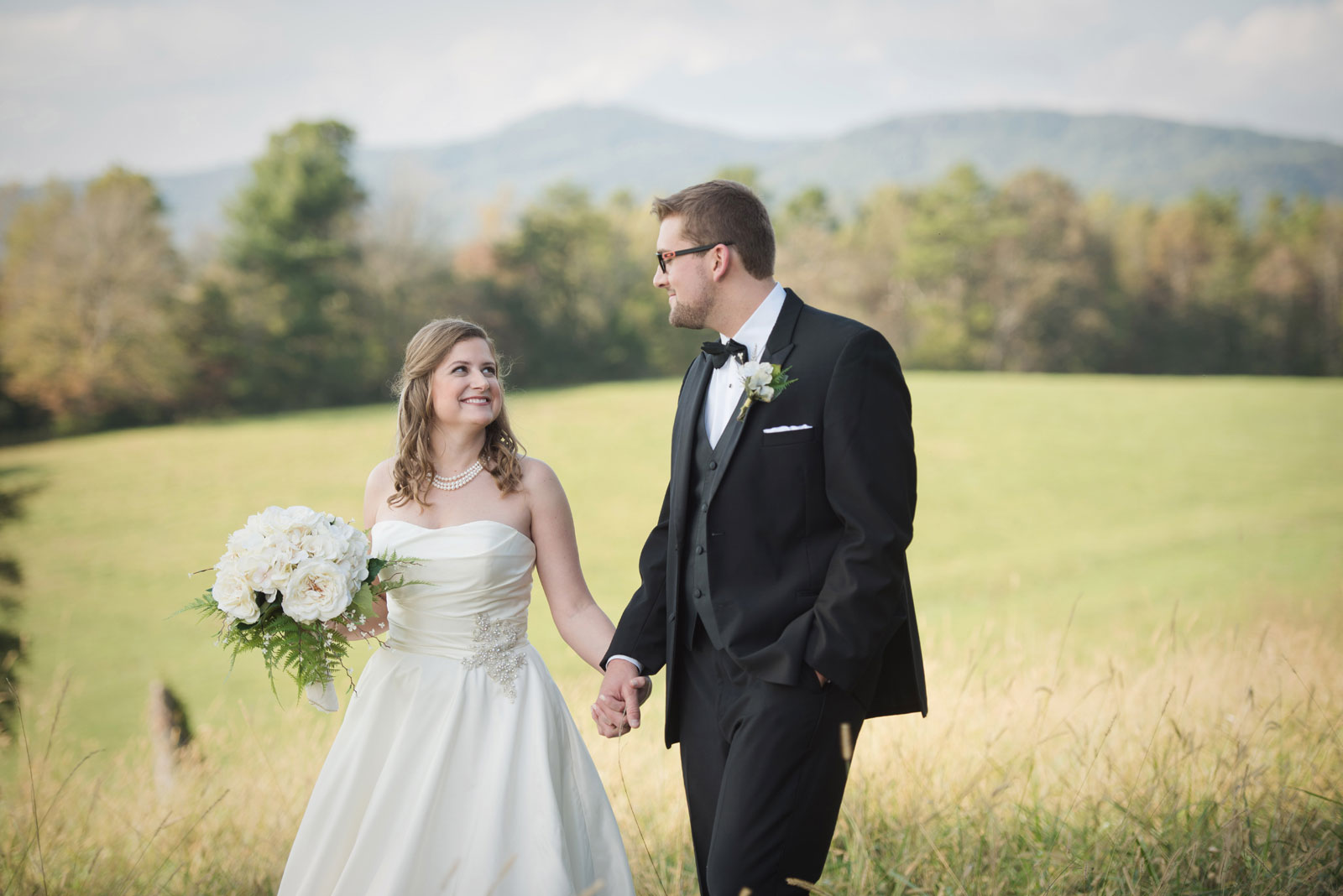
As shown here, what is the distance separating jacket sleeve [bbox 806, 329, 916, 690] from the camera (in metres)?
2.36

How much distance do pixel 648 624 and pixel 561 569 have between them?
0.52 metres

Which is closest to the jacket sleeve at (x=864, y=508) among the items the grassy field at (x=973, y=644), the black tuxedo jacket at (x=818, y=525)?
the black tuxedo jacket at (x=818, y=525)

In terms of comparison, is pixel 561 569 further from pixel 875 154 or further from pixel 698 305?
pixel 875 154

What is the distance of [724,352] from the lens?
2818 mm

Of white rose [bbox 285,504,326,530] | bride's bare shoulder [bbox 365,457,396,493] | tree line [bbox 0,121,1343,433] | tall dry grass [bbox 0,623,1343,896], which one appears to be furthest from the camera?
tree line [bbox 0,121,1343,433]

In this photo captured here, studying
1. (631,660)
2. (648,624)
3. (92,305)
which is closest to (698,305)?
(648,624)

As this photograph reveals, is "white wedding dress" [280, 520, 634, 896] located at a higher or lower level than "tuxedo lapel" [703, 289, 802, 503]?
lower

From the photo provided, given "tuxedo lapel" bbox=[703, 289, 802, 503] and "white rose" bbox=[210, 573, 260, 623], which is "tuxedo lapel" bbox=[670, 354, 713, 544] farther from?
"white rose" bbox=[210, 573, 260, 623]

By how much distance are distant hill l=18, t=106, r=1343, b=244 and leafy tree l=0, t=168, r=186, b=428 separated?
3176cm

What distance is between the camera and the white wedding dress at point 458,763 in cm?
290

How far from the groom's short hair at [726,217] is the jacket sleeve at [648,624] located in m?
0.74

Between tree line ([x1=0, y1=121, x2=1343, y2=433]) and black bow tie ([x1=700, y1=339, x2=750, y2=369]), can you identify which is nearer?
black bow tie ([x1=700, y1=339, x2=750, y2=369])

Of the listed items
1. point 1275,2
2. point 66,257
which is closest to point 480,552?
point 66,257

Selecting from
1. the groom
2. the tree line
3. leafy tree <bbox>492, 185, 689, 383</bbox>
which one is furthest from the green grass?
the groom
